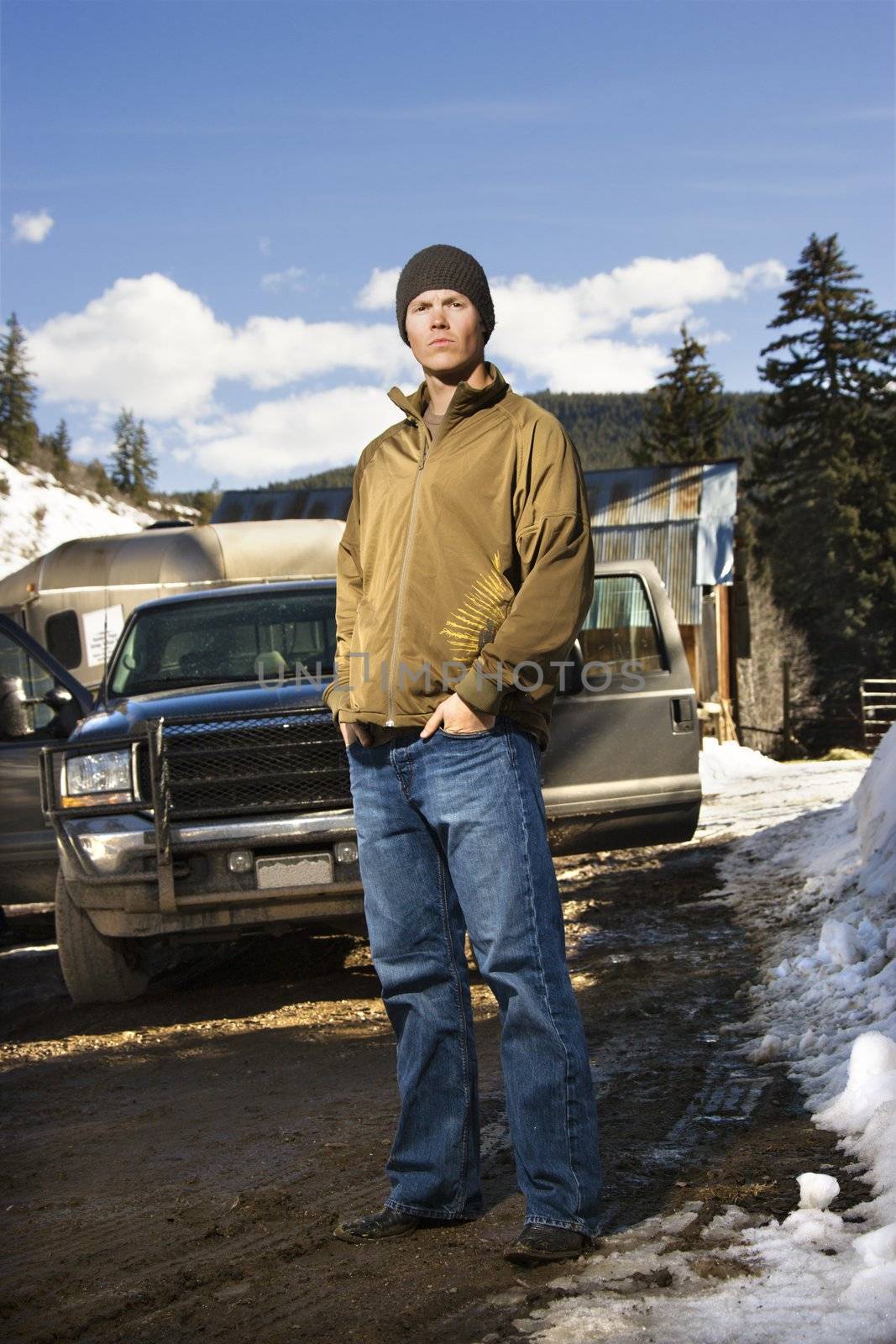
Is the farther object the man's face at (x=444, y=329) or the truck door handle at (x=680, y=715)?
the truck door handle at (x=680, y=715)

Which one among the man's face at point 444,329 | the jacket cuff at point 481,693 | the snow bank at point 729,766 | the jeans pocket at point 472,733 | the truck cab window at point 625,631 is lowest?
the snow bank at point 729,766

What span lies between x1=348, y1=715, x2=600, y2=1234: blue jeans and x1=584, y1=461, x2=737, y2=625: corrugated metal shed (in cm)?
2496

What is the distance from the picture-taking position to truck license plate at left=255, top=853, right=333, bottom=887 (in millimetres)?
5699

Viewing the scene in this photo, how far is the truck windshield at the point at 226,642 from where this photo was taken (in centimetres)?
680

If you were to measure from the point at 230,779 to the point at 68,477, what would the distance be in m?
81.5

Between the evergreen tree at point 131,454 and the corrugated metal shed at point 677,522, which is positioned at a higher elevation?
the evergreen tree at point 131,454

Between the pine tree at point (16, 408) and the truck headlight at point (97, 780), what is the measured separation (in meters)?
79.2

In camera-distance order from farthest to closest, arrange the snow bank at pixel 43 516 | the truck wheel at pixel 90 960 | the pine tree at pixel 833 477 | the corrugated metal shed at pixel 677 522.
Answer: the snow bank at pixel 43 516
the pine tree at pixel 833 477
the corrugated metal shed at pixel 677 522
the truck wheel at pixel 90 960

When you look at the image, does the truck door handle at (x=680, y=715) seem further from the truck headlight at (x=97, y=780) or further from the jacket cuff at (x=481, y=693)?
the jacket cuff at (x=481, y=693)

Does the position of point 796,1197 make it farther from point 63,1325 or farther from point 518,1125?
point 63,1325

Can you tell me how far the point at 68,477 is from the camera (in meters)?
83.2

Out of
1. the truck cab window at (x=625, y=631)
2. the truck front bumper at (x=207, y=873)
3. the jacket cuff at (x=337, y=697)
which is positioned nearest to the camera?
the jacket cuff at (x=337, y=697)

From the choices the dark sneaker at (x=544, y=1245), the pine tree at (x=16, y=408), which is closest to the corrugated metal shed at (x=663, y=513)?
the dark sneaker at (x=544, y=1245)

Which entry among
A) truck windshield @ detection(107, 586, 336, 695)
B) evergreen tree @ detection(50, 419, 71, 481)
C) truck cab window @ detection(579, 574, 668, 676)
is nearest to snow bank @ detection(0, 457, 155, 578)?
evergreen tree @ detection(50, 419, 71, 481)
